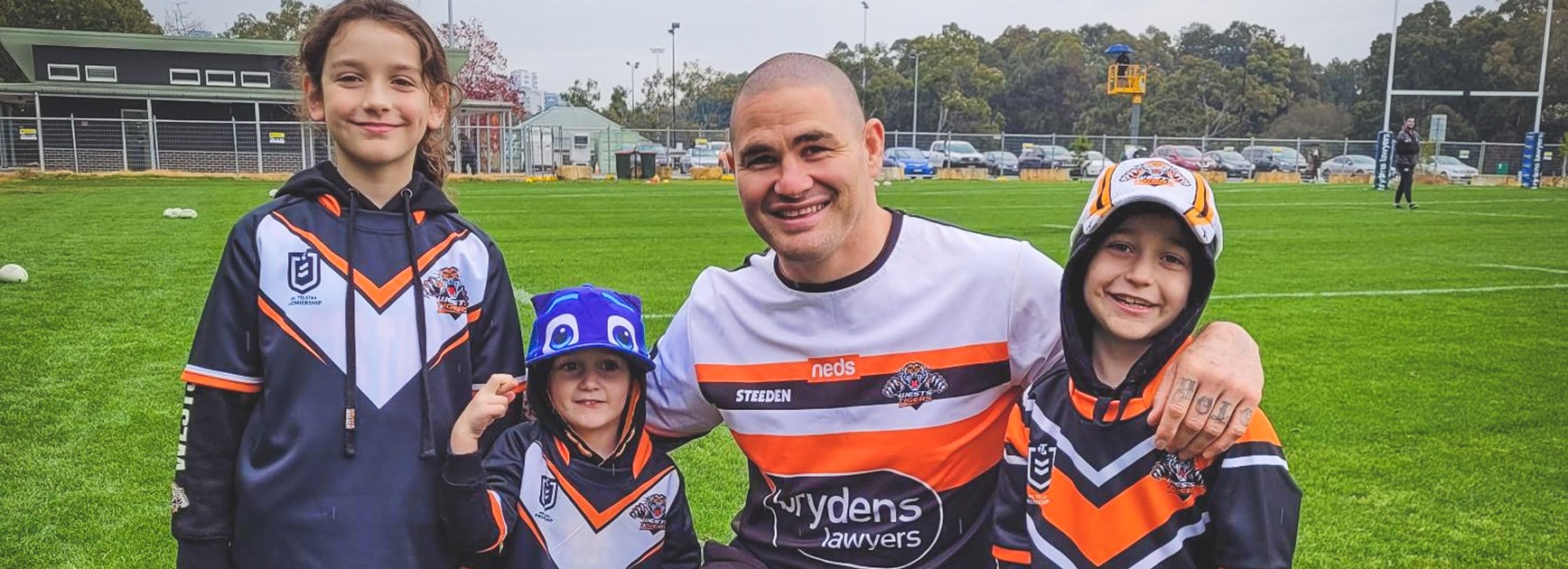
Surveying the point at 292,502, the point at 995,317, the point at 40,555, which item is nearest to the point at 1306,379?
the point at 995,317

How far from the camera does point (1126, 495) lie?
7.06 feet

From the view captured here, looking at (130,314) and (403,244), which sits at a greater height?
(403,244)

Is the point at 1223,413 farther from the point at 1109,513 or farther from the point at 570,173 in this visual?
the point at 570,173

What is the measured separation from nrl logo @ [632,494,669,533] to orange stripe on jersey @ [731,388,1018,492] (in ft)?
1.02

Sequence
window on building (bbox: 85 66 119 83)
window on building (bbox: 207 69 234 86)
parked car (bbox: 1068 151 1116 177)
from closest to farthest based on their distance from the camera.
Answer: window on building (bbox: 85 66 119 83), window on building (bbox: 207 69 234 86), parked car (bbox: 1068 151 1116 177)

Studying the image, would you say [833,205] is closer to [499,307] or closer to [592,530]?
[499,307]

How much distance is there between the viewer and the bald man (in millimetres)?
2631

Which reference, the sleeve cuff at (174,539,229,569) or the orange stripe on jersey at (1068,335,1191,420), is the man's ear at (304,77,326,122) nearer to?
the sleeve cuff at (174,539,229,569)

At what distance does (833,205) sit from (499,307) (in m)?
0.82

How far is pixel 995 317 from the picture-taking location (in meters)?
2.66

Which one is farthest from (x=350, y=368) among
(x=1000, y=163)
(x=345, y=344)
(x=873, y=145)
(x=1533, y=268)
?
(x=1000, y=163)

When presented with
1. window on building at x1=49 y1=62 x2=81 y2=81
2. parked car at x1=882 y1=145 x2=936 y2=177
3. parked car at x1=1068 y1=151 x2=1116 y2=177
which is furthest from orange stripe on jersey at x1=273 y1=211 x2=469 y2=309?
window on building at x1=49 y1=62 x2=81 y2=81

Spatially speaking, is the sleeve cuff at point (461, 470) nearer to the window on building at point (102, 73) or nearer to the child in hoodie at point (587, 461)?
the child in hoodie at point (587, 461)

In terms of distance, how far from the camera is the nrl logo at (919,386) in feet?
8.64
